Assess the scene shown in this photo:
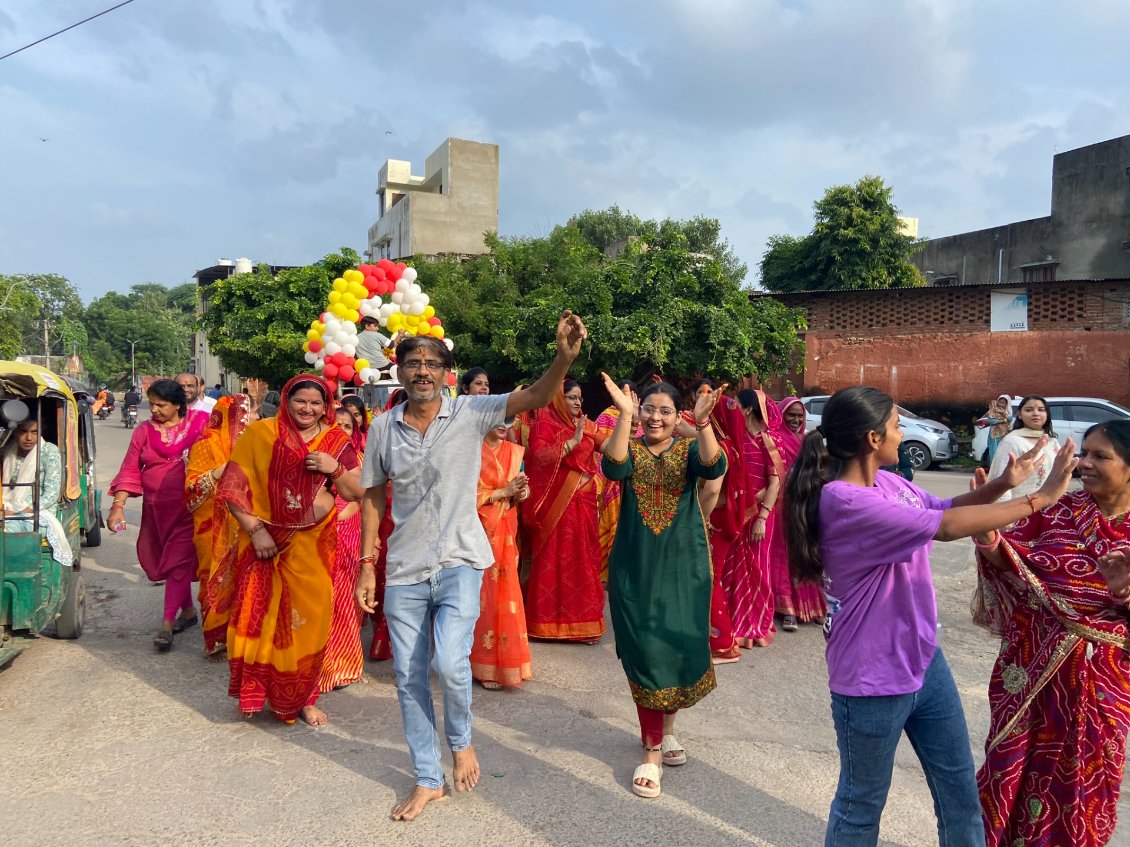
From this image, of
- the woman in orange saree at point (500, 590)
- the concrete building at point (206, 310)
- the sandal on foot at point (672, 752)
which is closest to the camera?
the sandal on foot at point (672, 752)

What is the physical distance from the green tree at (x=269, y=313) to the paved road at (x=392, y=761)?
17516 mm

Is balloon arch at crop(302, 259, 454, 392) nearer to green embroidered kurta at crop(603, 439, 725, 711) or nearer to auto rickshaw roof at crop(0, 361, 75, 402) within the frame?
auto rickshaw roof at crop(0, 361, 75, 402)

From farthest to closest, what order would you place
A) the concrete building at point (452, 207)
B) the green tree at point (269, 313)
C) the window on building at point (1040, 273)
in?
the concrete building at point (452, 207) < the window on building at point (1040, 273) < the green tree at point (269, 313)

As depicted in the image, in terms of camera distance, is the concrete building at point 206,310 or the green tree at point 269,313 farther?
the concrete building at point 206,310

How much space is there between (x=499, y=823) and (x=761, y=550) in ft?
10.2

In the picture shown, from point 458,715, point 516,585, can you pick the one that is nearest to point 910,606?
point 458,715

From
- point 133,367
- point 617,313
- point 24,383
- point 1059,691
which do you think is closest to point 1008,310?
point 617,313

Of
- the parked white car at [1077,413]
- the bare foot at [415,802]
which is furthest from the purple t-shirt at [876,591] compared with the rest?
the parked white car at [1077,413]

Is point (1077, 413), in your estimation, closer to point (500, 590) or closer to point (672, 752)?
point (500, 590)

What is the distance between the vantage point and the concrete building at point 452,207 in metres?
33.2

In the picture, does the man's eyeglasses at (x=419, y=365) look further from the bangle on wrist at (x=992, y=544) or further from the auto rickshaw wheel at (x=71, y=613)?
the auto rickshaw wheel at (x=71, y=613)

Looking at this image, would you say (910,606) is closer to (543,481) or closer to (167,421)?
(543,481)

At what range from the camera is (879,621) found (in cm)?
242

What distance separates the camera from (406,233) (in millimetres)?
33812
